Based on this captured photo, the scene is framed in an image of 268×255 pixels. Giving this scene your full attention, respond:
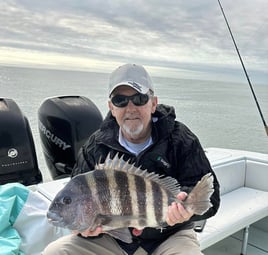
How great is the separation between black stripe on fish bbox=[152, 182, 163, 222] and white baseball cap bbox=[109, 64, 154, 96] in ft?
1.39

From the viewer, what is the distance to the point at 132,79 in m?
1.46

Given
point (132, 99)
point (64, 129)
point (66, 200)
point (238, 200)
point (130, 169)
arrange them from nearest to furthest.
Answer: point (66, 200)
point (130, 169)
point (132, 99)
point (238, 200)
point (64, 129)

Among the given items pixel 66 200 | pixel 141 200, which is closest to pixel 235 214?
pixel 141 200

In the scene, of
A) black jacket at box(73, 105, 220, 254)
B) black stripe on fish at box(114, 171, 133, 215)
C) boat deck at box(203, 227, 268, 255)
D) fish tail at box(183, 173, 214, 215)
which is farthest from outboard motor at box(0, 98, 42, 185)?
fish tail at box(183, 173, 214, 215)

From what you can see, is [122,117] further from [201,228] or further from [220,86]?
[220,86]

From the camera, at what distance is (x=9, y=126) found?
248 centimetres

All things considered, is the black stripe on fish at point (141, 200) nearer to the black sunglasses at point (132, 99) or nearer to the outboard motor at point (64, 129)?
the black sunglasses at point (132, 99)

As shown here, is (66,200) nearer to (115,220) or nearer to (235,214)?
(115,220)

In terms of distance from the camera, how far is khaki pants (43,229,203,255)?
1456 mm

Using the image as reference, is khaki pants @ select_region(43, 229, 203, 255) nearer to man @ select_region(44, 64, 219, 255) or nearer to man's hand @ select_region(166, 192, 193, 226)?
man @ select_region(44, 64, 219, 255)

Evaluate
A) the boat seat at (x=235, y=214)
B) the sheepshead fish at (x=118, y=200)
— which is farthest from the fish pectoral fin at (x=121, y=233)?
Answer: the boat seat at (x=235, y=214)

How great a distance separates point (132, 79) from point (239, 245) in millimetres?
1809

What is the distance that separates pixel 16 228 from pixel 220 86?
15258 millimetres

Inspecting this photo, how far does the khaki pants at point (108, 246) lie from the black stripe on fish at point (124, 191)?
421 millimetres
